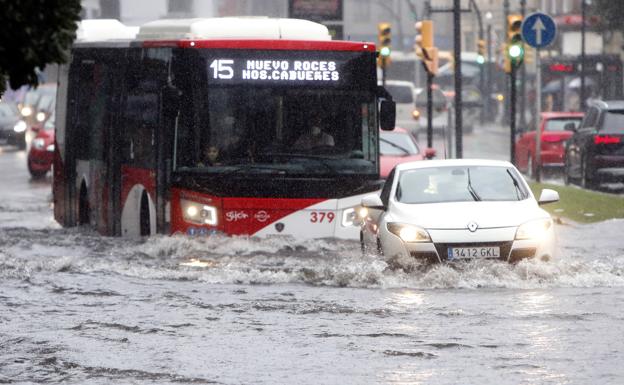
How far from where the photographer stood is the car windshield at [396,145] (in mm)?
30406

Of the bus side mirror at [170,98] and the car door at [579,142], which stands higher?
the bus side mirror at [170,98]

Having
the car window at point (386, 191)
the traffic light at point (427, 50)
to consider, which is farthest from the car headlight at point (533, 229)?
the traffic light at point (427, 50)

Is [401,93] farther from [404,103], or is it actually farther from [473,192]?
[473,192]

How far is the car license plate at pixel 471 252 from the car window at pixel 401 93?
54.8m

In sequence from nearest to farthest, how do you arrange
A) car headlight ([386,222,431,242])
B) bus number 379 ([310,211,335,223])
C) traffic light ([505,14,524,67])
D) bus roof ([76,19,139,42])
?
car headlight ([386,222,431,242]) → bus number 379 ([310,211,335,223]) → bus roof ([76,19,139,42]) → traffic light ([505,14,524,67])

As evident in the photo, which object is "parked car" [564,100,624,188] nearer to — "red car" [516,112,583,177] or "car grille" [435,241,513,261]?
"red car" [516,112,583,177]

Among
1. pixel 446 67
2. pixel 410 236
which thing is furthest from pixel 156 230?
pixel 446 67

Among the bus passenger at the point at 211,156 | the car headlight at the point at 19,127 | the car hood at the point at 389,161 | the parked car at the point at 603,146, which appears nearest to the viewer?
the bus passenger at the point at 211,156

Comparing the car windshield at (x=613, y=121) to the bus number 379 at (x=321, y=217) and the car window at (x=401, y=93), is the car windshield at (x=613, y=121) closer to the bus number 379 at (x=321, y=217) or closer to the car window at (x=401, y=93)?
the bus number 379 at (x=321, y=217)

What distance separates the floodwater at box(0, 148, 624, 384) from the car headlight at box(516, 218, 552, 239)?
0.26 meters

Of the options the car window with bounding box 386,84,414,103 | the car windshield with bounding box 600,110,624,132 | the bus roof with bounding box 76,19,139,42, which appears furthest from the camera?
the car window with bounding box 386,84,414,103

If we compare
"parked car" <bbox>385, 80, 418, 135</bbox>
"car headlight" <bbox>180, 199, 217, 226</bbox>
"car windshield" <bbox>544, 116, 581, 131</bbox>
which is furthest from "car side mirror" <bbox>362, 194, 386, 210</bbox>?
"parked car" <bbox>385, 80, 418, 135</bbox>

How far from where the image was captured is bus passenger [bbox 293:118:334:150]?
20.0 metres

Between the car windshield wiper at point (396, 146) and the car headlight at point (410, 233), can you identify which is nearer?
the car headlight at point (410, 233)
